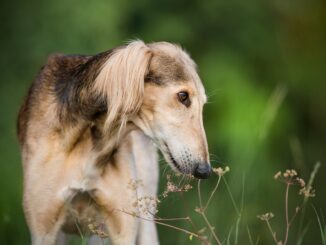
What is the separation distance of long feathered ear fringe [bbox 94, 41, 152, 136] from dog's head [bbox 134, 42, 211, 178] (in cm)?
7

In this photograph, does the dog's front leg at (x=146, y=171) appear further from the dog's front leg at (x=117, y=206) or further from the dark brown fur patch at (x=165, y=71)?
the dark brown fur patch at (x=165, y=71)

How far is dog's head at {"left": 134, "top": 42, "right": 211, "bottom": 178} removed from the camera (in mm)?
5633

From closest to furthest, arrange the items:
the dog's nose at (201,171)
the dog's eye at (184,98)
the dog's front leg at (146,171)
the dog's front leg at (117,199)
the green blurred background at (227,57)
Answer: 1. the dog's nose at (201,171)
2. the dog's eye at (184,98)
3. the dog's front leg at (117,199)
4. the dog's front leg at (146,171)
5. the green blurred background at (227,57)

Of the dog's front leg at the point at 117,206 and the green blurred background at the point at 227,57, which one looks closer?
the dog's front leg at the point at 117,206

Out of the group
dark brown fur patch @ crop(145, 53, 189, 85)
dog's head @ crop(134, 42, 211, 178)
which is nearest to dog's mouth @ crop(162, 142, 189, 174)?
dog's head @ crop(134, 42, 211, 178)

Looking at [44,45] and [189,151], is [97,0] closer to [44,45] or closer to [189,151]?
[44,45]

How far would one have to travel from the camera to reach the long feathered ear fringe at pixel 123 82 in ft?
18.6

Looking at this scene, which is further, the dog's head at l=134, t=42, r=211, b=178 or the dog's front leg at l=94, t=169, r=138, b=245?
the dog's front leg at l=94, t=169, r=138, b=245

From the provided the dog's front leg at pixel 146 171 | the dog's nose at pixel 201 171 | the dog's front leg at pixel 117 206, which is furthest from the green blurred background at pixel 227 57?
the dog's nose at pixel 201 171

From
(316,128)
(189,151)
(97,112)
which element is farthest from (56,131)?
(316,128)

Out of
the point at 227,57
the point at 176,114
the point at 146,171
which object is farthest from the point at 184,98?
the point at 227,57

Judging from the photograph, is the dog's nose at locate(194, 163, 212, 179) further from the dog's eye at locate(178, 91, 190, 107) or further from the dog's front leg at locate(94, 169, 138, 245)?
the dog's front leg at locate(94, 169, 138, 245)

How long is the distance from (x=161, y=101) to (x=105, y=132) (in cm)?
42

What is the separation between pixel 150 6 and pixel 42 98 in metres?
5.66
